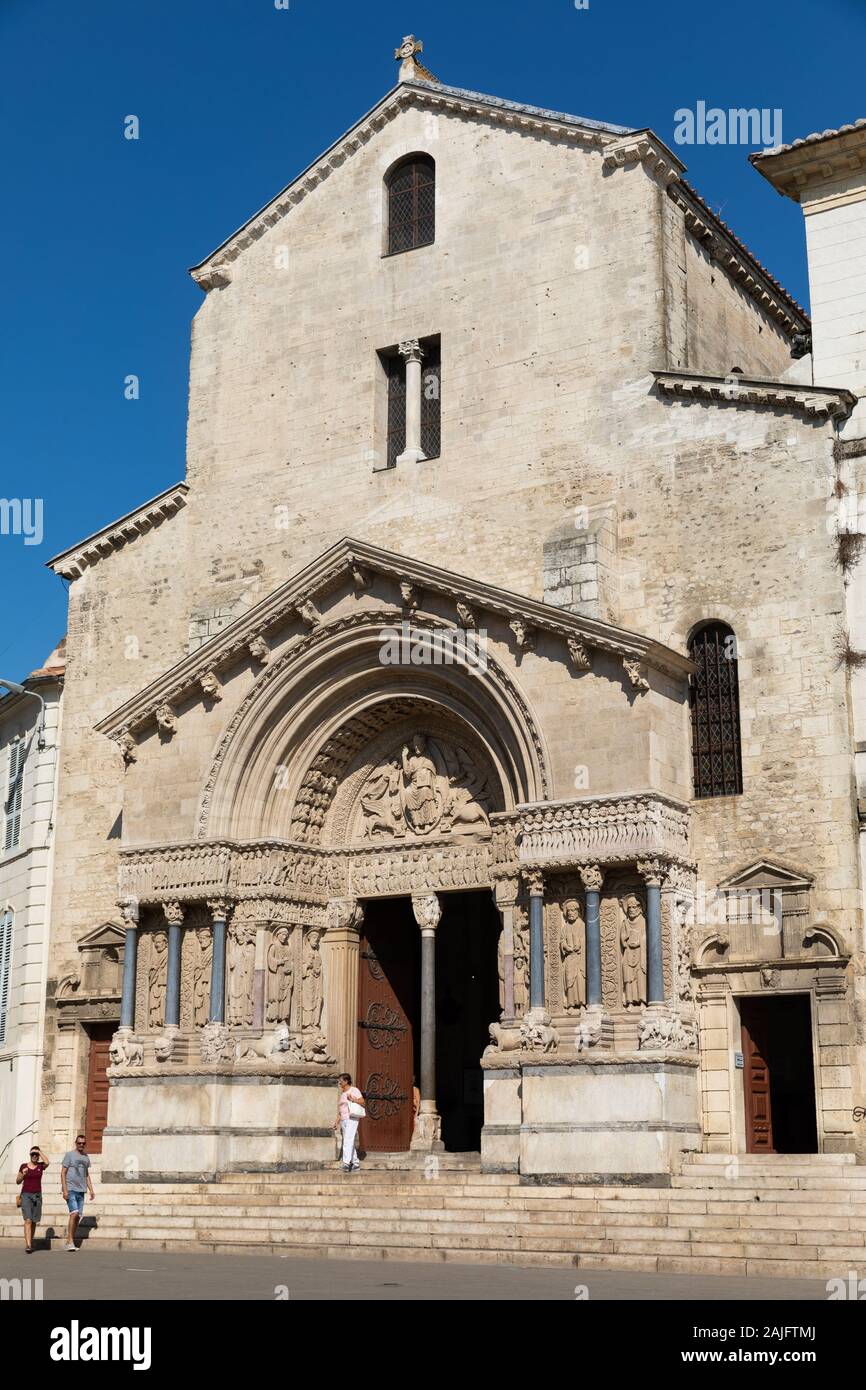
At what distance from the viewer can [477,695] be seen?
22766 millimetres

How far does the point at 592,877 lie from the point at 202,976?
6457mm

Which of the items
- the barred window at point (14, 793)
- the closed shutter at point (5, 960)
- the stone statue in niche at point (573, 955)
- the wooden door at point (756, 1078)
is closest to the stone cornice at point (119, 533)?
the barred window at point (14, 793)

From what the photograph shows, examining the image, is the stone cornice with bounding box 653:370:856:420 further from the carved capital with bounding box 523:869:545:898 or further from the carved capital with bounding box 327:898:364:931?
the carved capital with bounding box 327:898:364:931

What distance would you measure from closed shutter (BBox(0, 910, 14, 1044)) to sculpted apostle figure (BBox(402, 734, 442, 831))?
801 centimetres

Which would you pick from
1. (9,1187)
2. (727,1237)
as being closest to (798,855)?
(727,1237)

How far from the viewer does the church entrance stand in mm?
24547

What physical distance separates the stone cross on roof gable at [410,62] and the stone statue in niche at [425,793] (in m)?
11.2

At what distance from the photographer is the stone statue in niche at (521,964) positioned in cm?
2141

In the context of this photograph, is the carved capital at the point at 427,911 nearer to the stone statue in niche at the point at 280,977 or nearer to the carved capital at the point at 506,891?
the carved capital at the point at 506,891

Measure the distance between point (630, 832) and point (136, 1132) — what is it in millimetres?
8417

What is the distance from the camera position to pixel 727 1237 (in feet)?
53.8

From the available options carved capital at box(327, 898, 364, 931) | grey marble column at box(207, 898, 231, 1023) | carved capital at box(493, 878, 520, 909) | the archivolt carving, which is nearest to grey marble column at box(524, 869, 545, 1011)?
carved capital at box(493, 878, 520, 909)

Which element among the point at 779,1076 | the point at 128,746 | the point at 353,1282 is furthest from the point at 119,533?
the point at 353,1282
